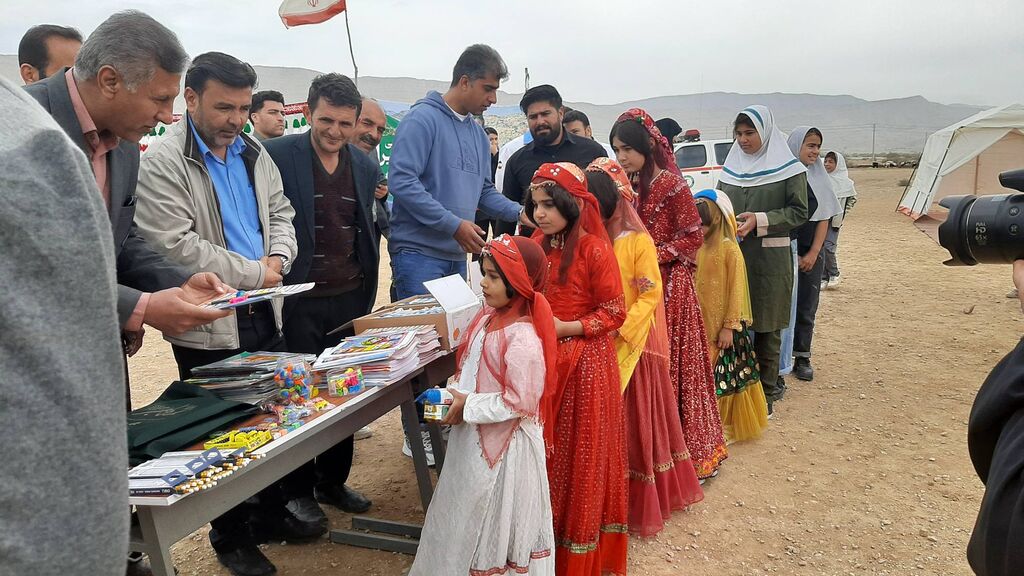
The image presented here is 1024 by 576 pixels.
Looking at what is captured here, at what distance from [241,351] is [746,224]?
3149 millimetres

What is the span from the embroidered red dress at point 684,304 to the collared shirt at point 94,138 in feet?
8.37

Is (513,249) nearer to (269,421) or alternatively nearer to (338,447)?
(269,421)

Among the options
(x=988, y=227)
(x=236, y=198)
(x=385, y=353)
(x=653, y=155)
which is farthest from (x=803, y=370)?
(x=236, y=198)

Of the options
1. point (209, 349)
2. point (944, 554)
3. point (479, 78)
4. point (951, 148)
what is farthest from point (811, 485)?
point (951, 148)

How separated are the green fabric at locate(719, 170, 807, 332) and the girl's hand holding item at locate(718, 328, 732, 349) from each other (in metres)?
0.50

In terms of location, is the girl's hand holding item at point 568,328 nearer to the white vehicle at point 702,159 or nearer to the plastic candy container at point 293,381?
the plastic candy container at point 293,381

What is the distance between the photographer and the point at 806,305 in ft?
16.9

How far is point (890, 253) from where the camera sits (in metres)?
10.7

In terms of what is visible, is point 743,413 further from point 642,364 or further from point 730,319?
point 642,364

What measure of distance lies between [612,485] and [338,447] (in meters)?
1.40

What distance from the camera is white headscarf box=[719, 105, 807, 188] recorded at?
4.34 metres

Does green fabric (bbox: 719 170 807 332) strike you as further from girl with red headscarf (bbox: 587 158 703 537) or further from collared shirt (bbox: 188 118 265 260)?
collared shirt (bbox: 188 118 265 260)

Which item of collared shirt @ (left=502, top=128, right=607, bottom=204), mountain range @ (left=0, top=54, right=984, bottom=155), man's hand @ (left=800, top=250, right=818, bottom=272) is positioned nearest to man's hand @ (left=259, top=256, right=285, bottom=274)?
collared shirt @ (left=502, top=128, right=607, bottom=204)

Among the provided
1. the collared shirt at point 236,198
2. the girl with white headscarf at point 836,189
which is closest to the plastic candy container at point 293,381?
the collared shirt at point 236,198
